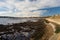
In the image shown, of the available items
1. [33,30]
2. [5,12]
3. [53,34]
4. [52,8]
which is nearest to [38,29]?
[33,30]

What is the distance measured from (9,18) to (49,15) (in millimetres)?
→ 618

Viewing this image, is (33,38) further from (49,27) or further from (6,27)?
(6,27)

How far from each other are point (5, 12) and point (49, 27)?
718 mm

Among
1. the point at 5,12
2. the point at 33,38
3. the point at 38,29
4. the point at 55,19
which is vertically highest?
the point at 5,12

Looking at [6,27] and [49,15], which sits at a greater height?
[49,15]

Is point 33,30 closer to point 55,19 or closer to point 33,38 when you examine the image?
point 33,38

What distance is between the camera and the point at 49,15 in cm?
203

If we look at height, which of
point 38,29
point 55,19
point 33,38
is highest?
point 55,19

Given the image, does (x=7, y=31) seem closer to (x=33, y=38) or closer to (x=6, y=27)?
(x=6, y=27)

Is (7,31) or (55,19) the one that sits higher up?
(55,19)

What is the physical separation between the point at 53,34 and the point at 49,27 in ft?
0.39

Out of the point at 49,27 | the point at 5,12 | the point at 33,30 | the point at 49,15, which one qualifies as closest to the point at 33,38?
the point at 33,30

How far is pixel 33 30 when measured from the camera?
2.03 metres

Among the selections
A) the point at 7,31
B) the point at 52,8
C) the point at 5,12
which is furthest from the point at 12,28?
the point at 52,8
